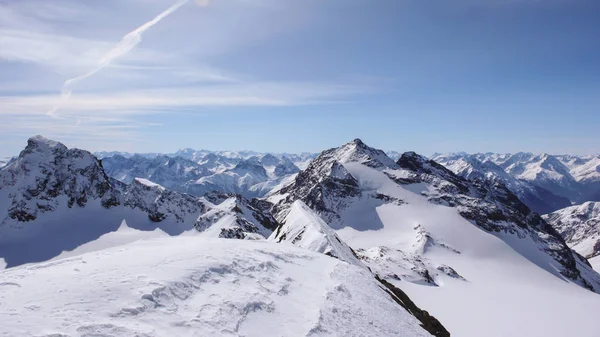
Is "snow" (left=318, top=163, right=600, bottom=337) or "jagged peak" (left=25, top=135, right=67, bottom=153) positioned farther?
"jagged peak" (left=25, top=135, right=67, bottom=153)

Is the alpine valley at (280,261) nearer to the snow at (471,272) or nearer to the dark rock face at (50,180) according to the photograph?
the dark rock face at (50,180)

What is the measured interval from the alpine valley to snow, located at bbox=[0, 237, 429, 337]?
0.25 ft

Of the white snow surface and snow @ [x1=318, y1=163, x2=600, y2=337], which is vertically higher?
the white snow surface

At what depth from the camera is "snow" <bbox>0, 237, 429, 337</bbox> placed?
1116 cm

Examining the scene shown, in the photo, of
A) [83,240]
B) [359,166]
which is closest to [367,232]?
[359,166]

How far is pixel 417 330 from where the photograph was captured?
19031 millimetres

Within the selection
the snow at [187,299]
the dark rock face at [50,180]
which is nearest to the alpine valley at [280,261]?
the snow at [187,299]

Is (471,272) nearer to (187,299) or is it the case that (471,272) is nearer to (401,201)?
(401,201)

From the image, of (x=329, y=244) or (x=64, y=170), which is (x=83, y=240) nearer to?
(x=64, y=170)

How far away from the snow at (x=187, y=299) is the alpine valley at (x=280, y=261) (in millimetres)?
78

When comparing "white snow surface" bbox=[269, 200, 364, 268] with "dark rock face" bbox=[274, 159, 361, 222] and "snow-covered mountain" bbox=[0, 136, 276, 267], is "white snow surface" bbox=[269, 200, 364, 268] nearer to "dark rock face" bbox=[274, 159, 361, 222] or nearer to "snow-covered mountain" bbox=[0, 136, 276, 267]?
"snow-covered mountain" bbox=[0, 136, 276, 267]

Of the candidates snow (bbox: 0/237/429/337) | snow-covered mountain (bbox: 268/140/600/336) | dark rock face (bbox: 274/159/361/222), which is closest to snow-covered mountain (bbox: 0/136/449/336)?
snow (bbox: 0/237/429/337)

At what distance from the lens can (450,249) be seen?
116m

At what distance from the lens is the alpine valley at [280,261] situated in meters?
13.0
